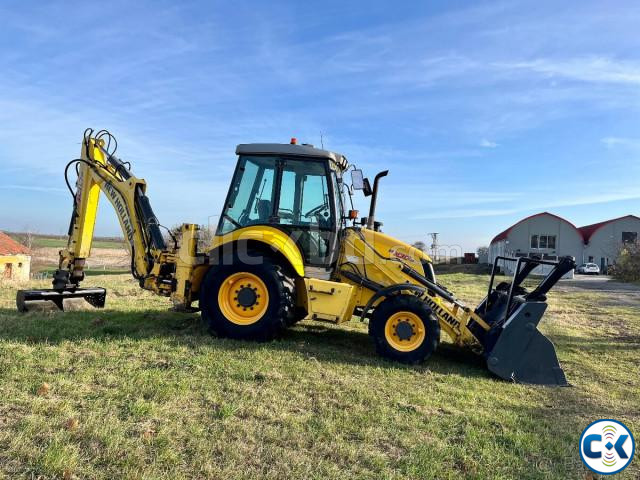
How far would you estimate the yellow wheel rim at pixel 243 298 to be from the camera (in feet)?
22.4

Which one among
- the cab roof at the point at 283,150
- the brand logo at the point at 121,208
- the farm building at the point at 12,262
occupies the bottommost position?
the farm building at the point at 12,262

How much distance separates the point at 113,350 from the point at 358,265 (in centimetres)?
354

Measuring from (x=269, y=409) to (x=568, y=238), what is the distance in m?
46.0

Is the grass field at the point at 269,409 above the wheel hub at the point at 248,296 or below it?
below

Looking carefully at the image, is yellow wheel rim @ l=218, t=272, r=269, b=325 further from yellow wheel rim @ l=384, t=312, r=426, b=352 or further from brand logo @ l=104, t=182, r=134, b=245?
brand logo @ l=104, t=182, r=134, b=245

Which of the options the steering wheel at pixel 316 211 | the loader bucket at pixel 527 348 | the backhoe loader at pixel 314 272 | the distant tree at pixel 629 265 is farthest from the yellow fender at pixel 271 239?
the distant tree at pixel 629 265

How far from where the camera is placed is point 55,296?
852cm

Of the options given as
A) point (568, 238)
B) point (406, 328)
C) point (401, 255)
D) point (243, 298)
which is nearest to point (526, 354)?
point (406, 328)

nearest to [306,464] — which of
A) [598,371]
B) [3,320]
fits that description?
[598,371]

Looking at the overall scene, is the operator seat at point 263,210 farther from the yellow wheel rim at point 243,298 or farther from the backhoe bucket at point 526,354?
the backhoe bucket at point 526,354

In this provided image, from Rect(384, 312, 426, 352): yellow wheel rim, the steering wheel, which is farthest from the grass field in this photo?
the steering wheel

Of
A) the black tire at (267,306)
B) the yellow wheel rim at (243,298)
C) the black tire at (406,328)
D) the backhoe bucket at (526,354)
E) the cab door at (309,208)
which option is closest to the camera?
the backhoe bucket at (526,354)

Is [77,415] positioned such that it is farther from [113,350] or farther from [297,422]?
[113,350]

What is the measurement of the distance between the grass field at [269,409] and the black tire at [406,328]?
0.23m
